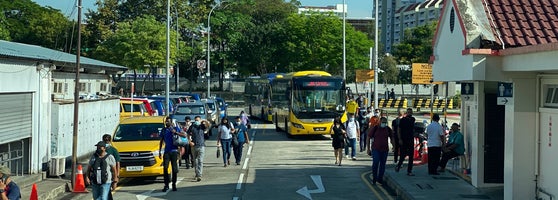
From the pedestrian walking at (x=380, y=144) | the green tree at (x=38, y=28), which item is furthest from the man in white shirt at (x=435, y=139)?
the green tree at (x=38, y=28)

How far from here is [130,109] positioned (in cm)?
3120

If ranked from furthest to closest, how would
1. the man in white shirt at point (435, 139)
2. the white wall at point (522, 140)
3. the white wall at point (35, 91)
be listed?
the man in white shirt at point (435, 139) → the white wall at point (35, 91) → the white wall at point (522, 140)

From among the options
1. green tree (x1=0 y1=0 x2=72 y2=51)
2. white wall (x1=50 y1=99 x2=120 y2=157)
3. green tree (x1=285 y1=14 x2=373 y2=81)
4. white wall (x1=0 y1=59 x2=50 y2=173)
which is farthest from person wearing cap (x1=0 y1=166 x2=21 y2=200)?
green tree (x1=0 y1=0 x2=72 y2=51)

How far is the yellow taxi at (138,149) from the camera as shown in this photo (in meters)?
17.8

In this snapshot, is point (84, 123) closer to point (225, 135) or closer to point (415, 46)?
point (225, 135)

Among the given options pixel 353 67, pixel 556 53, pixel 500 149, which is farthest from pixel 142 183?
pixel 353 67

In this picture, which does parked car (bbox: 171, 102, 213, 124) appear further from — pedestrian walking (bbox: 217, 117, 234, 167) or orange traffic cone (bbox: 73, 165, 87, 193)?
orange traffic cone (bbox: 73, 165, 87, 193)

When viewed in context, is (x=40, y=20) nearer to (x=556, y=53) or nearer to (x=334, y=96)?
(x=334, y=96)

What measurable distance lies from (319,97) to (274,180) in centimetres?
1354

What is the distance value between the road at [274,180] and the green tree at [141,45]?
1233 inches

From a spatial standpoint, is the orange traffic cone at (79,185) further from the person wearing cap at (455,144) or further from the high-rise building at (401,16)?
the high-rise building at (401,16)

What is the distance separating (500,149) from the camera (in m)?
16.6

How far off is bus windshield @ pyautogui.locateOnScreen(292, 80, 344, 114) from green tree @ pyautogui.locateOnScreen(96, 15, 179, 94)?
26750 millimetres

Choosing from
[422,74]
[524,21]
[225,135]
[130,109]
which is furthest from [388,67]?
[524,21]
